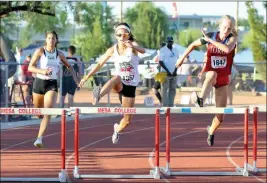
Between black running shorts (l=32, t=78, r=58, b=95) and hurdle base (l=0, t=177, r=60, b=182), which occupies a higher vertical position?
black running shorts (l=32, t=78, r=58, b=95)

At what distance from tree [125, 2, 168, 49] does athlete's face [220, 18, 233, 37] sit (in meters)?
55.2

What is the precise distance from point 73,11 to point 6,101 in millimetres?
5074

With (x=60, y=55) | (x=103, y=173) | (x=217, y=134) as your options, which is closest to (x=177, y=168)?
(x=103, y=173)

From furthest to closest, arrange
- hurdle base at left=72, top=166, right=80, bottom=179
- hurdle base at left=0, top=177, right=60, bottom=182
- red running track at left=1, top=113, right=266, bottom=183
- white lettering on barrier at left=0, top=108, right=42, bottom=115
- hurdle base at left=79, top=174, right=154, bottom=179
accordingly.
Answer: red running track at left=1, top=113, right=266, bottom=183 < hurdle base at left=79, top=174, right=154, bottom=179 < hurdle base at left=72, top=166, right=80, bottom=179 < hurdle base at left=0, top=177, right=60, bottom=182 < white lettering on barrier at left=0, top=108, right=42, bottom=115

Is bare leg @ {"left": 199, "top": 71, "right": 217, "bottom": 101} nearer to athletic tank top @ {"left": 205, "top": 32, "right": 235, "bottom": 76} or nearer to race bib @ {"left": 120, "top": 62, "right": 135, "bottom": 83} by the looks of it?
athletic tank top @ {"left": 205, "top": 32, "right": 235, "bottom": 76}

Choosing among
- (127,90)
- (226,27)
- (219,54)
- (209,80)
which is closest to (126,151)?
(127,90)

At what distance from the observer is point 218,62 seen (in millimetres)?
9461

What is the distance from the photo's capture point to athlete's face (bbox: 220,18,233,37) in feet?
30.2

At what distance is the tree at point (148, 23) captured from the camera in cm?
6656

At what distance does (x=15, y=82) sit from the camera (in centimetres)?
2058

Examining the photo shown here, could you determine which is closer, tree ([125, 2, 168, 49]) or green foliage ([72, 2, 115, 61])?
green foliage ([72, 2, 115, 61])

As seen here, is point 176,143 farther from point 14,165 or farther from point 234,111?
point 234,111

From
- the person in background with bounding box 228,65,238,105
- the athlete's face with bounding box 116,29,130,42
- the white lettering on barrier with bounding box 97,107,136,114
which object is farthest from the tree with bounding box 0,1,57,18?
the athlete's face with bounding box 116,29,130,42

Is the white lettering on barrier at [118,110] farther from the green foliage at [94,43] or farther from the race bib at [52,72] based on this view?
the green foliage at [94,43]
